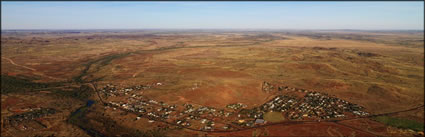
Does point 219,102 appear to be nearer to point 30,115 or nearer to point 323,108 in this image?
point 323,108

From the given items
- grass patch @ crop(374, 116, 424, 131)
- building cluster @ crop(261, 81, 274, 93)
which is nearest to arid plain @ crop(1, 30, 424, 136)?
grass patch @ crop(374, 116, 424, 131)

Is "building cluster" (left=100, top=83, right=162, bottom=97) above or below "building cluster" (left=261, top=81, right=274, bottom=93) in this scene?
below

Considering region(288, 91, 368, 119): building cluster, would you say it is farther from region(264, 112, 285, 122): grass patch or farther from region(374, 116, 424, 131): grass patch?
region(374, 116, 424, 131): grass patch

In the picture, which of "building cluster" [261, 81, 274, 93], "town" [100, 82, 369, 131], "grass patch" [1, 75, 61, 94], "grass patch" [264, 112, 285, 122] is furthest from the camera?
"grass patch" [1, 75, 61, 94]

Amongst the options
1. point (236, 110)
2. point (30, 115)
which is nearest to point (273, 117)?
point (236, 110)

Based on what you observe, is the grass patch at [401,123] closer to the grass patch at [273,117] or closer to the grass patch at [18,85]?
the grass patch at [273,117]

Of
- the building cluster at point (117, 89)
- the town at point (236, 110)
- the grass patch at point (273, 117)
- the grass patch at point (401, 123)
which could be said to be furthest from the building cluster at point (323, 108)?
the building cluster at point (117, 89)
